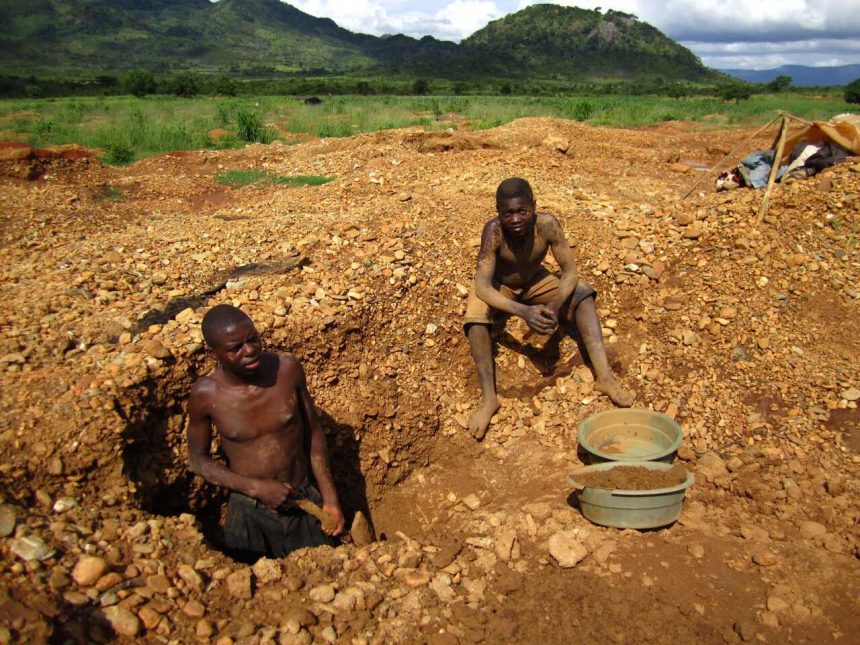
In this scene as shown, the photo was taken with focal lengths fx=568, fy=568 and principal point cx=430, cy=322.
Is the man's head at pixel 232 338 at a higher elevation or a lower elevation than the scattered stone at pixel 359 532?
higher

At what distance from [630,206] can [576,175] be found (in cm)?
160

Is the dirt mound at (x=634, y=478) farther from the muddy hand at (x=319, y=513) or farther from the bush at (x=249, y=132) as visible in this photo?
the bush at (x=249, y=132)

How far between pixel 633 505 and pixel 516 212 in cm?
175

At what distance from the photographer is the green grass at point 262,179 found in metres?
7.93

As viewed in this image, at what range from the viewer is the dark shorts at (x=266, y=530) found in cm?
280

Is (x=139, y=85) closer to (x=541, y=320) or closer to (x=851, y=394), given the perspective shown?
(x=541, y=320)

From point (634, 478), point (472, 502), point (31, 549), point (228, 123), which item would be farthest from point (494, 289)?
point (228, 123)

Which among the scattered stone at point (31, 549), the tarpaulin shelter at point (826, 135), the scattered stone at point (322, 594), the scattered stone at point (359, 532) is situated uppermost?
the tarpaulin shelter at point (826, 135)

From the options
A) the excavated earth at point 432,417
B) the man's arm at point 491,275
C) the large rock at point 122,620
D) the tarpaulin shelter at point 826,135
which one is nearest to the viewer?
the large rock at point 122,620

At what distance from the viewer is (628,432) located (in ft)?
11.4

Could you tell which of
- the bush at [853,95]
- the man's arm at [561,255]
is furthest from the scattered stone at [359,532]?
the bush at [853,95]

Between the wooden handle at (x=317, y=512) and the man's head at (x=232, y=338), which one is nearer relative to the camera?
the man's head at (x=232, y=338)

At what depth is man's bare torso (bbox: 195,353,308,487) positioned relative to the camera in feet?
8.74

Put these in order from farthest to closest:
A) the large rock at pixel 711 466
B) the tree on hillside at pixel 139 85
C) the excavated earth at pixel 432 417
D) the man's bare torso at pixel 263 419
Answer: the tree on hillside at pixel 139 85
the large rock at pixel 711 466
the man's bare torso at pixel 263 419
the excavated earth at pixel 432 417
